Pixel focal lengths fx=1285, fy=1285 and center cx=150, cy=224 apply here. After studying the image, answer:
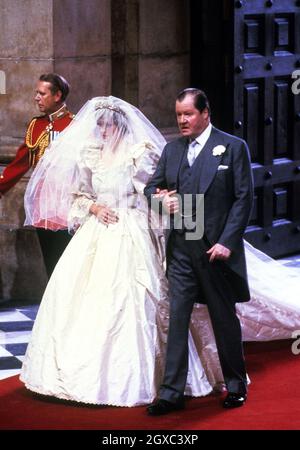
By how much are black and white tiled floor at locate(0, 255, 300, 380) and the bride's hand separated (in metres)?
1.12

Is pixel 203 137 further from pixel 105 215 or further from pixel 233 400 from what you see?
pixel 233 400

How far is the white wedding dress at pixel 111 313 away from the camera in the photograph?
21.8ft

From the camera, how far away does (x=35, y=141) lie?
8156 millimetres

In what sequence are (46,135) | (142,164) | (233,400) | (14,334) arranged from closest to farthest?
(233,400) < (142,164) < (46,135) < (14,334)

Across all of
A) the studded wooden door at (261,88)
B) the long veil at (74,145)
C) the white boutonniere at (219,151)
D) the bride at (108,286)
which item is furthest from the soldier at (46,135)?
the studded wooden door at (261,88)

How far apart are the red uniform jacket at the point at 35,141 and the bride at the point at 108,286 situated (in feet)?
2.69

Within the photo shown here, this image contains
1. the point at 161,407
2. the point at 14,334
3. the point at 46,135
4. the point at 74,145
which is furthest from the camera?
the point at 14,334

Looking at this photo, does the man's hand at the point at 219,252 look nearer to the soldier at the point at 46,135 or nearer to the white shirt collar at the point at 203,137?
the white shirt collar at the point at 203,137

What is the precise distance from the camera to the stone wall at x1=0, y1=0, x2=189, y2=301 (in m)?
9.16

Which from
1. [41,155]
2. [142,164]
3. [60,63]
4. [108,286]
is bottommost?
[108,286]

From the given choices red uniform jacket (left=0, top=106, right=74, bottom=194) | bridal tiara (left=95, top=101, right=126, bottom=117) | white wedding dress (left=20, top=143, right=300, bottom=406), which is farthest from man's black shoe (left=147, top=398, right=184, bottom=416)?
red uniform jacket (left=0, top=106, right=74, bottom=194)

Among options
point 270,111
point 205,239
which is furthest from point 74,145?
point 270,111

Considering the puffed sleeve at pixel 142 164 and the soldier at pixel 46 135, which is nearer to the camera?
the puffed sleeve at pixel 142 164

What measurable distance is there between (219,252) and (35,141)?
7.36ft
